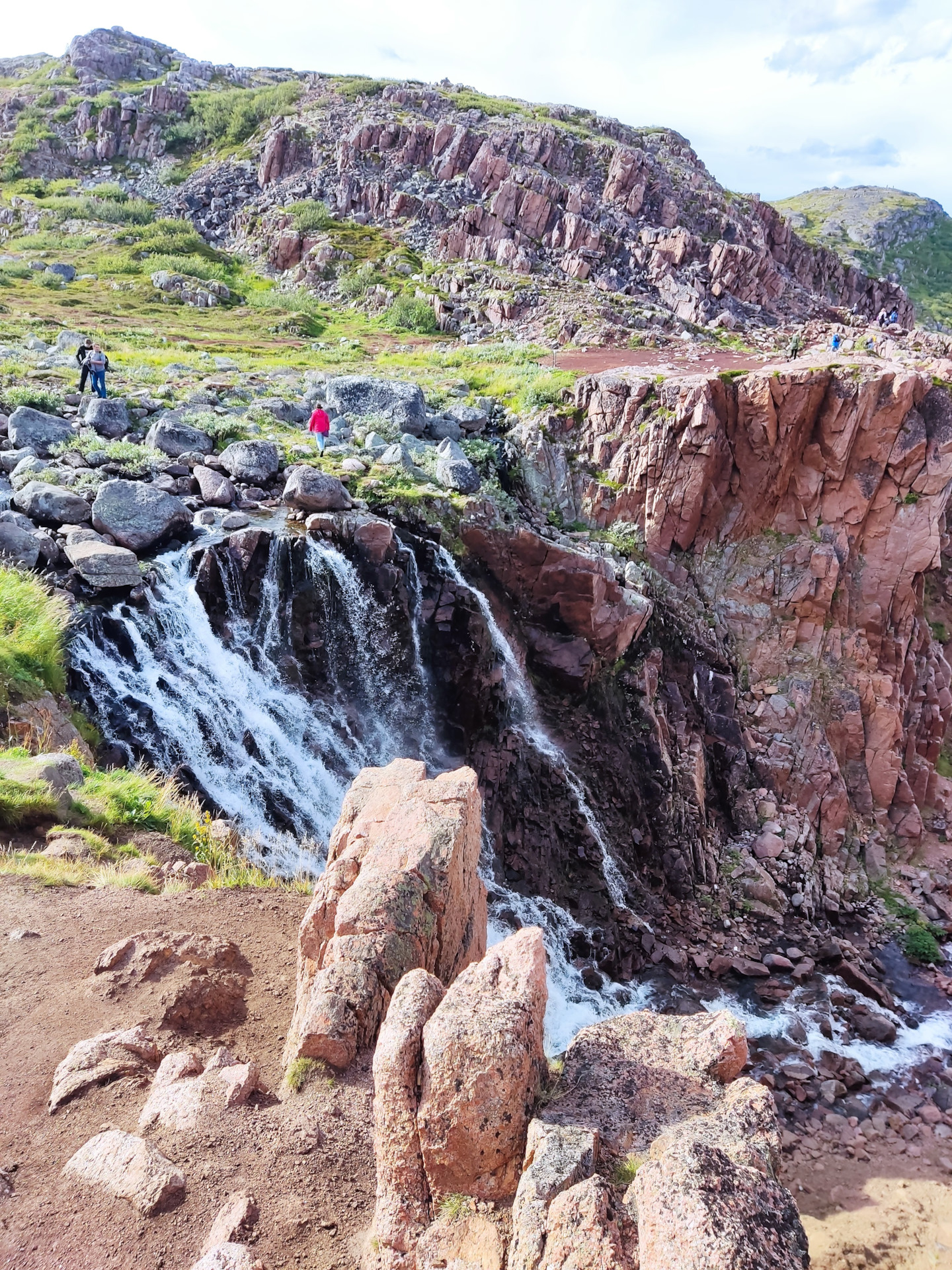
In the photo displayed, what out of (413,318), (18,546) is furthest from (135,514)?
(413,318)

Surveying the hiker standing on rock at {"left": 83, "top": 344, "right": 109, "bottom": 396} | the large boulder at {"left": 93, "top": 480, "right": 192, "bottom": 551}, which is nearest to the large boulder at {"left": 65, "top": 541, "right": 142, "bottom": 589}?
the large boulder at {"left": 93, "top": 480, "right": 192, "bottom": 551}

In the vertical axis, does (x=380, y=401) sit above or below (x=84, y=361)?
above

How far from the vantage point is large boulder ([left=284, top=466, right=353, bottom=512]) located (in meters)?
13.4

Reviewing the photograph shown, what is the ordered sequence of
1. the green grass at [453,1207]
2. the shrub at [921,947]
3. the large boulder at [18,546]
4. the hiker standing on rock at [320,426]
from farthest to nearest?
the hiker standing on rock at [320,426] < the shrub at [921,947] < the large boulder at [18,546] < the green grass at [453,1207]

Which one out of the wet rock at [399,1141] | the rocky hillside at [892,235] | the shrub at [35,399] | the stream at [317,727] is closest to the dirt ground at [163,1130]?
the wet rock at [399,1141]

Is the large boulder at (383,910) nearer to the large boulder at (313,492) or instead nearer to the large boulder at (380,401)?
the large boulder at (313,492)

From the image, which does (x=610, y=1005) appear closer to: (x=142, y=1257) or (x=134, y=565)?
(x=142, y=1257)

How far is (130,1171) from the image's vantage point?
397 cm

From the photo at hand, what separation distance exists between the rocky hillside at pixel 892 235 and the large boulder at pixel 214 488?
7267 cm

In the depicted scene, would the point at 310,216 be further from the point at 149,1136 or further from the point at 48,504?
the point at 149,1136

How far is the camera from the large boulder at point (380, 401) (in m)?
18.1

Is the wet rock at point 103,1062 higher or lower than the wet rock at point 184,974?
higher

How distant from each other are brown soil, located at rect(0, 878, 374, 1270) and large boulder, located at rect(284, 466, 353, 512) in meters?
8.56

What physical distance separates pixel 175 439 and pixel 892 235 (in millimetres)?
100286
